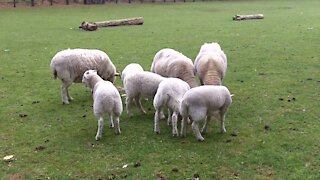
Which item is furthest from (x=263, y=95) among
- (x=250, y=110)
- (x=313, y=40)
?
(x=313, y=40)

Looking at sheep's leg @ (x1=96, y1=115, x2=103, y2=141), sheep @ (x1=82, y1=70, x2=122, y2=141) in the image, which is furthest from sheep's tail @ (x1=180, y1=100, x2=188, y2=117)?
sheep's leg @ (x1=96, y1=115, x2=103, y2=141)

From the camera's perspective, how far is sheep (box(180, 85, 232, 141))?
25.1ft

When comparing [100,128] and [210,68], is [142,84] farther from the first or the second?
[210,68]

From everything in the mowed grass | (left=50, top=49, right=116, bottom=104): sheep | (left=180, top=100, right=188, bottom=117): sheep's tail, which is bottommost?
the mowed grass

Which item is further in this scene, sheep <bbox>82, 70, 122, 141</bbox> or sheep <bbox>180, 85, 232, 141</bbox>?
sheep <bbox>82, 70, 122, 141</bbox>

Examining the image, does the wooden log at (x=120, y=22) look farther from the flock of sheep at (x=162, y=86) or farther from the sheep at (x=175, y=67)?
the sheep at (x=175, y=67)

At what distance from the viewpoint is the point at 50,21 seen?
29688mm

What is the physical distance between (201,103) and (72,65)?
12.9 ft

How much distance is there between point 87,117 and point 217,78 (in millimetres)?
2833

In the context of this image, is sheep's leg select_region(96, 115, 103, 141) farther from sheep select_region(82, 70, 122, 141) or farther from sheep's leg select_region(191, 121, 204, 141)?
sheep's leg select_region(191, 121, 204, 141)

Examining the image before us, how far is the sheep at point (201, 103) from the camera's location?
25.1ft

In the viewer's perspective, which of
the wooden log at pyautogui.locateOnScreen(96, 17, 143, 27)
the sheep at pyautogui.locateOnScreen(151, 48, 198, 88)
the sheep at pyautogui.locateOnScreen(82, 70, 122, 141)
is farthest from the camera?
the wooden log at pyautogui.locateOnScreen(96, 17, 143, 27)

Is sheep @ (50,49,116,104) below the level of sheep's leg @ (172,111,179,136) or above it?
above

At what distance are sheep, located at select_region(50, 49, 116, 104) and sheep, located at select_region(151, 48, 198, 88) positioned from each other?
1363 millimetres
